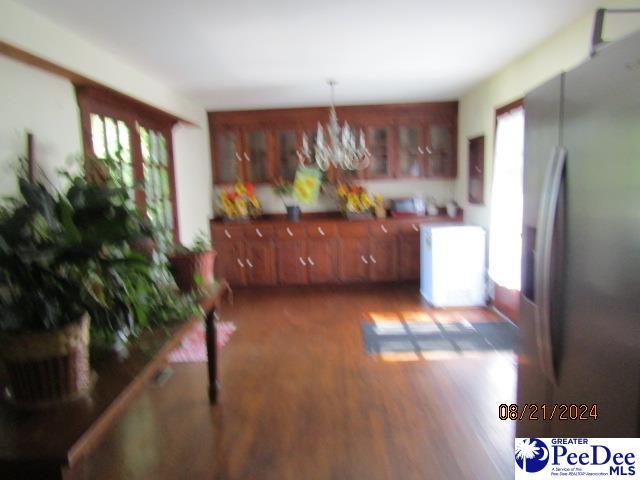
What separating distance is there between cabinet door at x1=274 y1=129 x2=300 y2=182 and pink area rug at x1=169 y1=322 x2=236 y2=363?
224 centimetres

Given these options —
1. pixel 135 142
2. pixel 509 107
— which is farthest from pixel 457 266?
pixel 135 142

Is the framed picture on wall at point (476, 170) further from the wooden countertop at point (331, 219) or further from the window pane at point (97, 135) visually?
the window pane at point (97, 135)

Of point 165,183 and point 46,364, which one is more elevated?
point 165,183

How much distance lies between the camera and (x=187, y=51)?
293 centimetres

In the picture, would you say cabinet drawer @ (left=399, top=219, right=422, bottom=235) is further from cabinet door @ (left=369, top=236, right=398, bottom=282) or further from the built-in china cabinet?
the built-in china cabinet

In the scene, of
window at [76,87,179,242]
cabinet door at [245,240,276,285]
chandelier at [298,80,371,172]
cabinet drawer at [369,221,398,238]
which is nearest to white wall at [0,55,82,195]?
window at [76,87,179,242]

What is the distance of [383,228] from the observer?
201 inches

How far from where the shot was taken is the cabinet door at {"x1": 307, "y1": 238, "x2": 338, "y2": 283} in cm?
516

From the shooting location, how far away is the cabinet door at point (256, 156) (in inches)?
209

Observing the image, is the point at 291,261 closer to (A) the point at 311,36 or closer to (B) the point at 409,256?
(B) the point at 409,256

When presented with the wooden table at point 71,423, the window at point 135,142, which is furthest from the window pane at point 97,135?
the wooden table at point 71,423

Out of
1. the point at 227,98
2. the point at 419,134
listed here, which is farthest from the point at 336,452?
the point at 419,134

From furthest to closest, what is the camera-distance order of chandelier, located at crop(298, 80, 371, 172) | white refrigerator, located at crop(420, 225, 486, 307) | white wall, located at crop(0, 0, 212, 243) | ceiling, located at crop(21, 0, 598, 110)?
chandelier, located at crop(298, 80, 371, 172), white refrigerator, located at crop(420, 225, 486, 307), ceiling, located at crop(21, 0, 598, 110), white wall, located at crop(0, 0, 212, 243)

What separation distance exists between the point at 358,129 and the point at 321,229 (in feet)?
4.53
